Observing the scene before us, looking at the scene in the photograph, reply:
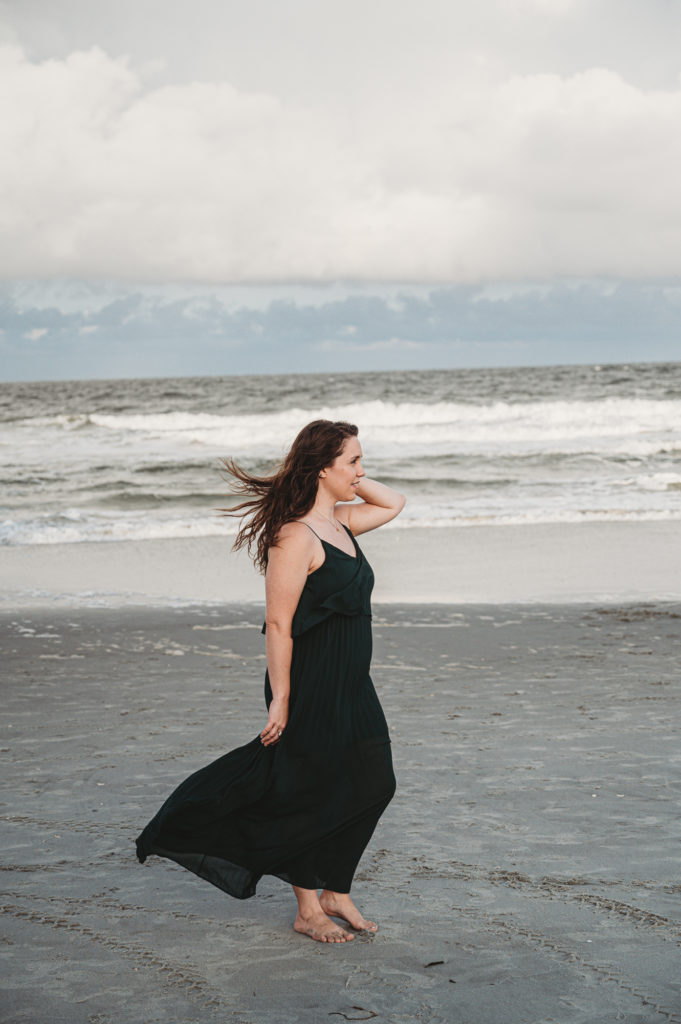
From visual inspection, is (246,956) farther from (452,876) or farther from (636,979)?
(636,979)

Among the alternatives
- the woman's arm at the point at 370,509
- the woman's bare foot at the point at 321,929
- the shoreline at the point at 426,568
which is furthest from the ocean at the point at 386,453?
the woman's bare foot at the point at 321,929

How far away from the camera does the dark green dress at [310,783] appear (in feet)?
11.2

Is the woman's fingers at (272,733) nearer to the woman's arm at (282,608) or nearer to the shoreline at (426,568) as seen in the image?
the woman's arm at (282,608)

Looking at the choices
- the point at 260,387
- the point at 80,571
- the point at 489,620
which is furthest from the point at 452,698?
the point at 260,387

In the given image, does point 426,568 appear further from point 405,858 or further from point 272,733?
point 272,733

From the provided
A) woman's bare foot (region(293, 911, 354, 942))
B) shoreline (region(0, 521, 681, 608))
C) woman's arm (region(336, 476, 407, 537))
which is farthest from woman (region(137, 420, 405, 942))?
shoreline (region(0, 521, 681, 608))

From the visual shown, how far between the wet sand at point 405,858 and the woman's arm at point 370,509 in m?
1.35

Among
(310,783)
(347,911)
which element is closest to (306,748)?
(310,783)

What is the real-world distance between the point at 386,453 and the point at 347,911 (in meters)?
25.9

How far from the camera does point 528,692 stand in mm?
6633

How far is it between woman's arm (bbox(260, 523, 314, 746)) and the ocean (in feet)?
39.0

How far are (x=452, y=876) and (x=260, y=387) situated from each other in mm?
64193

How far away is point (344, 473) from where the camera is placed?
11.7 feet

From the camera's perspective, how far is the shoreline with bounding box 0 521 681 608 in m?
10.1
